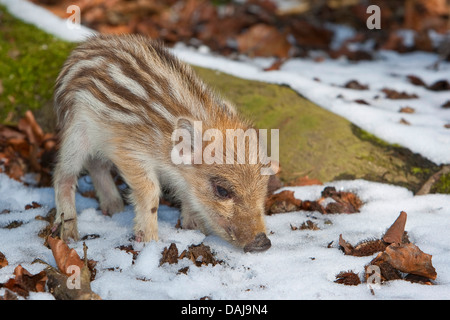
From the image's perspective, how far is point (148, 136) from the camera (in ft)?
11.8

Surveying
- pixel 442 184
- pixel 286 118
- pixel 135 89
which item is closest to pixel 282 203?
pixel 286 118

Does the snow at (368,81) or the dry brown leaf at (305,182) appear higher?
the snow at (368,81)

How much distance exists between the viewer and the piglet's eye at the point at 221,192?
3.50m

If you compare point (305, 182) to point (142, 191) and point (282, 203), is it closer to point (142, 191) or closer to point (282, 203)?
point (282, 203)

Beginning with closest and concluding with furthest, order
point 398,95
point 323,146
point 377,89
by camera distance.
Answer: point 323,146
point 398,95
point 377,89

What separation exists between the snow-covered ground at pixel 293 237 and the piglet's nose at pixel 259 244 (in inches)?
2.0

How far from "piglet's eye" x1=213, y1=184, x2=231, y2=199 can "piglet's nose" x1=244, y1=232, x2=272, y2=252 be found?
0.36 metres

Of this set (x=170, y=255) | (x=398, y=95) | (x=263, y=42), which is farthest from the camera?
(x=263, y=42)

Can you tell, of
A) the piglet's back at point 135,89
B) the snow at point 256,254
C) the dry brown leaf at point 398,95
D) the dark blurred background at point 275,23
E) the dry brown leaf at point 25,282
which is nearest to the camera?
the dry brown leaf at point 25,282

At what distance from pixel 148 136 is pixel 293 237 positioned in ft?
4.09

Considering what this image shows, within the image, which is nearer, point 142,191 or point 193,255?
point 193,255

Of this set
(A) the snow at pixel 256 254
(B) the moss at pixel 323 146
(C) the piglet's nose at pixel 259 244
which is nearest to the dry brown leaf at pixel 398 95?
(B) the moss at pixel 323 146

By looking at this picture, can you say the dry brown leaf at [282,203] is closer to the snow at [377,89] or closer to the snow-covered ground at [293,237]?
the snow-covered ground at [293,237]

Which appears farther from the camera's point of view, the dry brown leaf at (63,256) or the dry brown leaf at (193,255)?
the dry brown leaf at (193,255)
